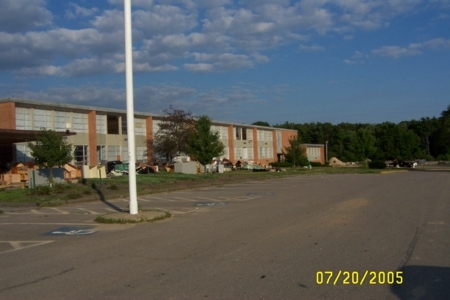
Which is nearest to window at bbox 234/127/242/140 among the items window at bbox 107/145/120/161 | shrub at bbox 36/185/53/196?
window at bbox 107/145/120/161

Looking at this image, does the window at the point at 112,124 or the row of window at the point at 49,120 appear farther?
the window at the point at 112,124

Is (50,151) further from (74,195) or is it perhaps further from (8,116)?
(8,116)

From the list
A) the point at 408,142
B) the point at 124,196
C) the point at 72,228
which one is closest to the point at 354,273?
the point at 72,228

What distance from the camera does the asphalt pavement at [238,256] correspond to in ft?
22.9

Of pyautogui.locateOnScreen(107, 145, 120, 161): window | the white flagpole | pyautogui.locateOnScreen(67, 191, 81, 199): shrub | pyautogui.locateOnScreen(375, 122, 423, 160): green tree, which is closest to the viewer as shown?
the white flagpole

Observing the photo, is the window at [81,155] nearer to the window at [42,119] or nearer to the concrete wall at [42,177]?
the window at [42,119]

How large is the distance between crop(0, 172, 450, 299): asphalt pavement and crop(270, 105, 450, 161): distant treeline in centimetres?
5751

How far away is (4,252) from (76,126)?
40800mm

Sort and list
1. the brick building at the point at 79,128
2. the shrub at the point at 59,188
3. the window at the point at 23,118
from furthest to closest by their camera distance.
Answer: the window at the point at 23,118 → the brick building at the point at 79,128 → the shrub at the point at 59,188

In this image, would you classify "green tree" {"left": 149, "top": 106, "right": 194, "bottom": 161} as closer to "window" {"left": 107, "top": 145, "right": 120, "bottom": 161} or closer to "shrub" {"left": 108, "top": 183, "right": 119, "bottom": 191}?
"window" {"left": 107, "top": 145, "right": 120, "bottom": 161}

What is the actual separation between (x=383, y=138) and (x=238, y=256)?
88.6 meters
